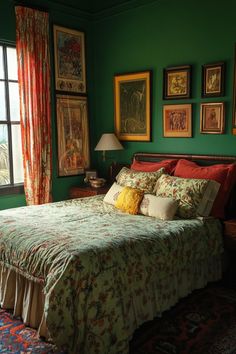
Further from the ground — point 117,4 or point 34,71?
point 117,4

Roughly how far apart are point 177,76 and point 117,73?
38.3 inches

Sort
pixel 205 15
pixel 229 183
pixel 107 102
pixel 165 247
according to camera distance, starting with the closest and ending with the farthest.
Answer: pixel 165 247 → pixel 229 183 → pixel 205 15 → pixel 107 102

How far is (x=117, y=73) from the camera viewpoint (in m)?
4.67

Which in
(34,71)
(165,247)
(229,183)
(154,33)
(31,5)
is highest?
(31,5)

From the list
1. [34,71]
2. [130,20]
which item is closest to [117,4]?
[130,20]

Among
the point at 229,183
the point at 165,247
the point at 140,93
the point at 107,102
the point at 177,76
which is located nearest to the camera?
the point at 165,247

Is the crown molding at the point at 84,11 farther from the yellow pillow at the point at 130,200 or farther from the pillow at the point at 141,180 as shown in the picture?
the yellow pillow at the point at 130,200

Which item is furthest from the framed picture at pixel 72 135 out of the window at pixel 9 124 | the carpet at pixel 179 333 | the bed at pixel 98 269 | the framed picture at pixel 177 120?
the carpet at pixel 179 333

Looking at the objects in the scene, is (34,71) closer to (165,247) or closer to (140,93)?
(140,93)

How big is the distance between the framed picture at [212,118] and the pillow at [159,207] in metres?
1.02

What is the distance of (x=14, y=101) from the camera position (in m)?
4.18

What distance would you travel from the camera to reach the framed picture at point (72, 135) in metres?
4.61

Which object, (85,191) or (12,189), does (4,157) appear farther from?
(85,191)

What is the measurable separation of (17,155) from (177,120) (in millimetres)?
1918
